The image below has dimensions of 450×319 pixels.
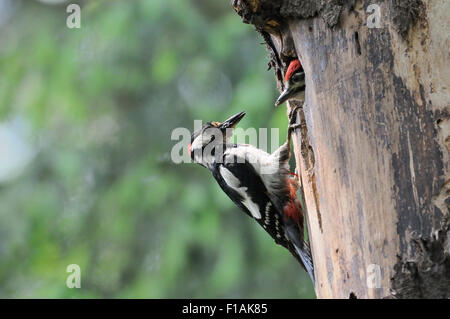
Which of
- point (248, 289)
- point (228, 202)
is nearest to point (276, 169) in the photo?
point (228, 202)

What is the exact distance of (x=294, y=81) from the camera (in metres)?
2.85

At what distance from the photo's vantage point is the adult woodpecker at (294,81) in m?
2.82

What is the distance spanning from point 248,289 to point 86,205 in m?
1.99

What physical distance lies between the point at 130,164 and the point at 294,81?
402cm

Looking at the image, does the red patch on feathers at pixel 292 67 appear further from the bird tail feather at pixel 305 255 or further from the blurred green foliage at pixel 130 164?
the blurred green foliage at pixel 130 164

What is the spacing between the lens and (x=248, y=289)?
6223mm

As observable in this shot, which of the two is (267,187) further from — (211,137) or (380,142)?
(380,142)

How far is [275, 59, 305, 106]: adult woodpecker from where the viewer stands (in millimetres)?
2822

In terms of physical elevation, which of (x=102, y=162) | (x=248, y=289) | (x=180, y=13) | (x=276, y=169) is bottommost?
(x=248, y=289)

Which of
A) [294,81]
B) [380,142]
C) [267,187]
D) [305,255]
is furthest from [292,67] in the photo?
[305,255]

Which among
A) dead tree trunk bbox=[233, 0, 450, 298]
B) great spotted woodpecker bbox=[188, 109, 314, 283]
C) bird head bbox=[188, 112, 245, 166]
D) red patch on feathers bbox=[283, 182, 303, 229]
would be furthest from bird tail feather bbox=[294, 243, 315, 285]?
bird head bbox=[188, 112, 245, 166]

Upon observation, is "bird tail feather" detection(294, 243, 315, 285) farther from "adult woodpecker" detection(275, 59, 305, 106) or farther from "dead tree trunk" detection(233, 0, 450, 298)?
"adult woodpecker" detection(275, 59, 305, 106)

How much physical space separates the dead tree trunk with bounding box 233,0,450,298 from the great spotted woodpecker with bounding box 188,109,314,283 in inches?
36.1
